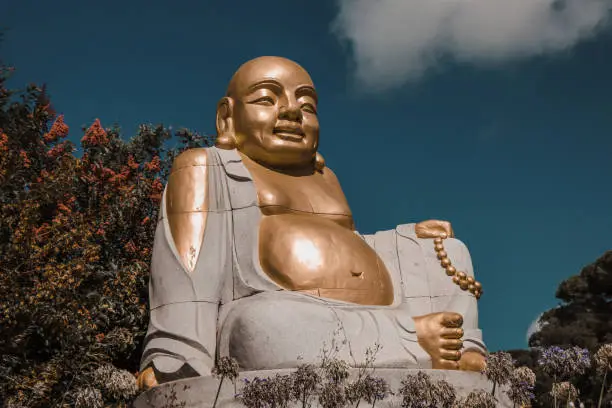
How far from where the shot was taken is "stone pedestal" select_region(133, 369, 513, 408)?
5641 millimetres

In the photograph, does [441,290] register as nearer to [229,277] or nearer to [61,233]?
[229,277]

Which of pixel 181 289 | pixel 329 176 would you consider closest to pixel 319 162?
pixel 329 176

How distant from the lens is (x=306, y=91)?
801 centimetres

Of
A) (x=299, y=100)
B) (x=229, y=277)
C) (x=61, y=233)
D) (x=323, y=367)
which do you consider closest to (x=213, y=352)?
(x=229, y=277)

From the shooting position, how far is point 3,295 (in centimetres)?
857

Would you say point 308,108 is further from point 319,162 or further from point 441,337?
point 441,337

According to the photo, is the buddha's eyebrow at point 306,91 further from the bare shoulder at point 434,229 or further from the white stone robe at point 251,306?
the bare shoulder at point 434,229

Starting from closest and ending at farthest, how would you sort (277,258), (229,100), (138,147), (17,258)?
(277,258)
(229,100)
(17,258)
(138,147)

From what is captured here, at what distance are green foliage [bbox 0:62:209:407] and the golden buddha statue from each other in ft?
Answer: 5.15

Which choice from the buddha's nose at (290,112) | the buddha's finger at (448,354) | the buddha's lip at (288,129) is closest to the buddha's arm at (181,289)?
the buddha's lip at (288,129)

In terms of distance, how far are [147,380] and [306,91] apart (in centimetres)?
347

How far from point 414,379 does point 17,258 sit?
5.85 metres

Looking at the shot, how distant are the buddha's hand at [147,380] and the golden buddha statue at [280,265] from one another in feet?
0.04

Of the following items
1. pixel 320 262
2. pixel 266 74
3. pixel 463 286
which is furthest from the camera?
pixel 266 74
